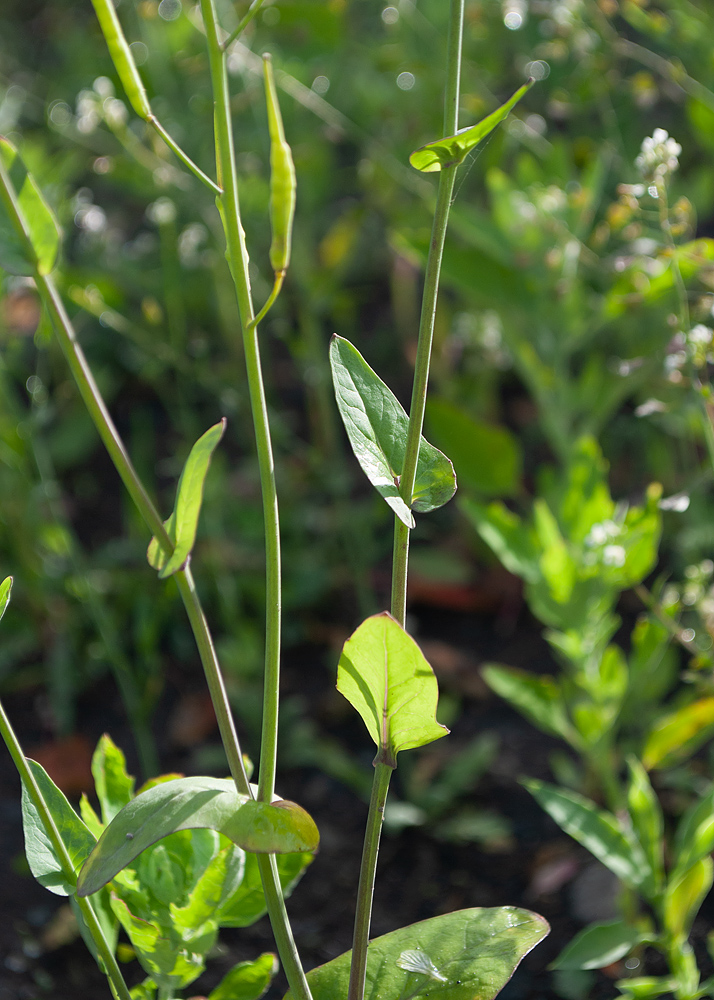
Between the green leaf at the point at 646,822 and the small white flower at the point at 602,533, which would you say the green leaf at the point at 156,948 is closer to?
the green leaf at the point at 646,822

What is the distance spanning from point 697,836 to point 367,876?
394 mm

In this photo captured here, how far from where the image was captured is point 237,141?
1966 millimetres

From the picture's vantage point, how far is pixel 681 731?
3.40 feet

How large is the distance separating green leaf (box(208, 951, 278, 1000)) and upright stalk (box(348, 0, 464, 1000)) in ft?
0.31

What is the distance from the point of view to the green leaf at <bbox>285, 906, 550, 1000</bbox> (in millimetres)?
682

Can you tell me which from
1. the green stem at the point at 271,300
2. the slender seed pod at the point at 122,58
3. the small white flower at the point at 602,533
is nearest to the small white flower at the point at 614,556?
the small white flower at the point at 602,533

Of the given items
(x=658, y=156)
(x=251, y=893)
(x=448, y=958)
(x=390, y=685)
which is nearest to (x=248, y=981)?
(x=251, y=893)

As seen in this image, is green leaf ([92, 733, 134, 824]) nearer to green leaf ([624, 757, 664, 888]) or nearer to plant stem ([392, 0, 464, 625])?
plant stem ([392, 0, 464, 625])

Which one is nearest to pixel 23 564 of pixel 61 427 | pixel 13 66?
pixel 61 427

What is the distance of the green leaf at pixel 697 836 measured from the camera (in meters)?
0.86

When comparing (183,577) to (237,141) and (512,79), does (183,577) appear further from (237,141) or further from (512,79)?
(512,79)

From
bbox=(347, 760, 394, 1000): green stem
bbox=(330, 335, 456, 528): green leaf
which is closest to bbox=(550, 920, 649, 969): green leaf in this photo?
→ bbox=(347, 760, 394, 1000): green stem

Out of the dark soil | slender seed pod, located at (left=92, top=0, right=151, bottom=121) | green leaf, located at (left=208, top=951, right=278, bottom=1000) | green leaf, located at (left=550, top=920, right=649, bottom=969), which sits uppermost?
slender seed pod, located at (left=92, top=0, right=151, bottom=121)

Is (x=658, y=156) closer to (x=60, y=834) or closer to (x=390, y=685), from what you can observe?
(x=390, y=685)
